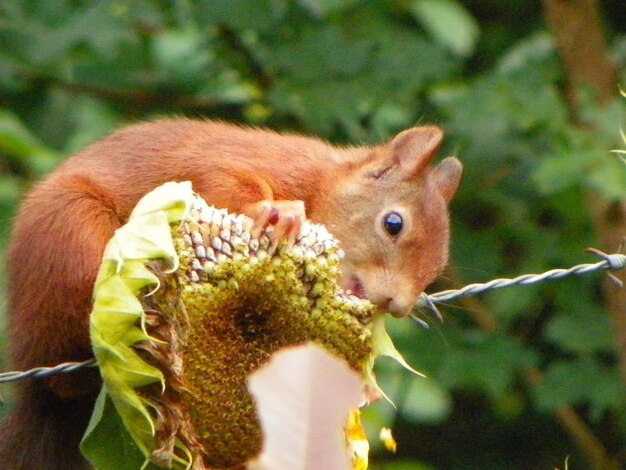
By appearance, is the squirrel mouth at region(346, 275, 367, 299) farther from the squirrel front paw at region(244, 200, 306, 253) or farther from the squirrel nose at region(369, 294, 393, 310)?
the squirrel front paw at region(244, 200, 306, 253)

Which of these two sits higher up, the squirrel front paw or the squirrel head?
the squirrel front paw

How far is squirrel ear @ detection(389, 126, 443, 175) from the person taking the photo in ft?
9.12

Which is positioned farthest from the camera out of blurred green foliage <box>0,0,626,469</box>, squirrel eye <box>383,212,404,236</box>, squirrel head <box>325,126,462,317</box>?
blurred green foliage <box>0,0,626,469</box>

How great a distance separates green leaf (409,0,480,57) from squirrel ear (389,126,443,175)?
1872 millimetres

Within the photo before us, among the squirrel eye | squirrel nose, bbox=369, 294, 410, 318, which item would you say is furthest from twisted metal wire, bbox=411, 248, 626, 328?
the squirrel eye

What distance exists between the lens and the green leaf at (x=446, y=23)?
15.4 ft

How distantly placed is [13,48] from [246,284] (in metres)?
2.74

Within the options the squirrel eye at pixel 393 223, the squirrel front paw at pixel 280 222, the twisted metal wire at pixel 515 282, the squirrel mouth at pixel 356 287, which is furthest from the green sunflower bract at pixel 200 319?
the squirrel eye at pixel 393 223

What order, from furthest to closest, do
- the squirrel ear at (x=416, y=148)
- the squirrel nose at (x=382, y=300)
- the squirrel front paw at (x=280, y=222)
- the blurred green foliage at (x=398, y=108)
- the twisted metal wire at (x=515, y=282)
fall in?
the blurred green foliage at (x=398, y=108) < the squirrel ear at (x=416, y=148) < the squirrel nose at (x=382, y=300) < the twisted metal wire at (x=515, y=282) < the squirrel front paw at (x=280, y=222)

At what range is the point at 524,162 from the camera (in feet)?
15.0

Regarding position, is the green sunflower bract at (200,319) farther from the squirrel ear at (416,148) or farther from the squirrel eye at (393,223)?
the squirrel ear at (416,148)

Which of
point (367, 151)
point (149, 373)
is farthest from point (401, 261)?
point (149, 373)

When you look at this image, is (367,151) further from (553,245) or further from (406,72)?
(553,245)

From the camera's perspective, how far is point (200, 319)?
1892mm
